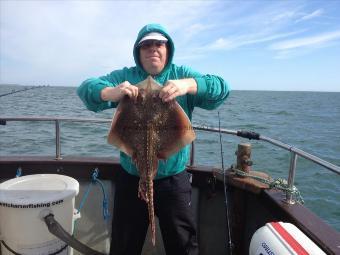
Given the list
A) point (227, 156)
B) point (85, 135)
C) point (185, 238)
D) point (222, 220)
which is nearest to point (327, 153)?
A: point (227, 156)

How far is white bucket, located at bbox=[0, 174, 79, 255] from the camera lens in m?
3.04

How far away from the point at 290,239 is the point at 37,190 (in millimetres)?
2225

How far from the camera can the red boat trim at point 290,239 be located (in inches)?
92.1

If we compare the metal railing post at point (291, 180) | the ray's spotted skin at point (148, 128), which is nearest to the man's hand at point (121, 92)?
the ray's spotted skin at point (148, 128)

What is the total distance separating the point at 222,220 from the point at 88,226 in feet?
5.57

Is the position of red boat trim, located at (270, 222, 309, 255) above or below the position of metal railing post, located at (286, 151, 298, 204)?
below

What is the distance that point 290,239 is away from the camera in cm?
247

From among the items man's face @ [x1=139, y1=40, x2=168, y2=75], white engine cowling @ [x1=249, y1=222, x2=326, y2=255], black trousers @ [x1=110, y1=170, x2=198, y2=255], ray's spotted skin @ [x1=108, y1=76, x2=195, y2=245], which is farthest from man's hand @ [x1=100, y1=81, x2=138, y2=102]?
white engine cowling @ [x1=249, y1=222, x2=326, y2=255]

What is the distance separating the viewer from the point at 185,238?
319 centimetres

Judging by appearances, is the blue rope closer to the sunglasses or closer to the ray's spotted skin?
the ray's spotted skin

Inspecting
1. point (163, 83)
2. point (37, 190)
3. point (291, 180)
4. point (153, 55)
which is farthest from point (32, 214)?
point (291, 180)

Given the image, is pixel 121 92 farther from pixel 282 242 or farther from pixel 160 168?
pixel 282 242

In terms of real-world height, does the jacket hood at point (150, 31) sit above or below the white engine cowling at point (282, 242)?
above

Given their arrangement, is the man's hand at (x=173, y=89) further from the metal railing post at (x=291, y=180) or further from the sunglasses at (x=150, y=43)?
the metal railing post at (x=291, y=180)
